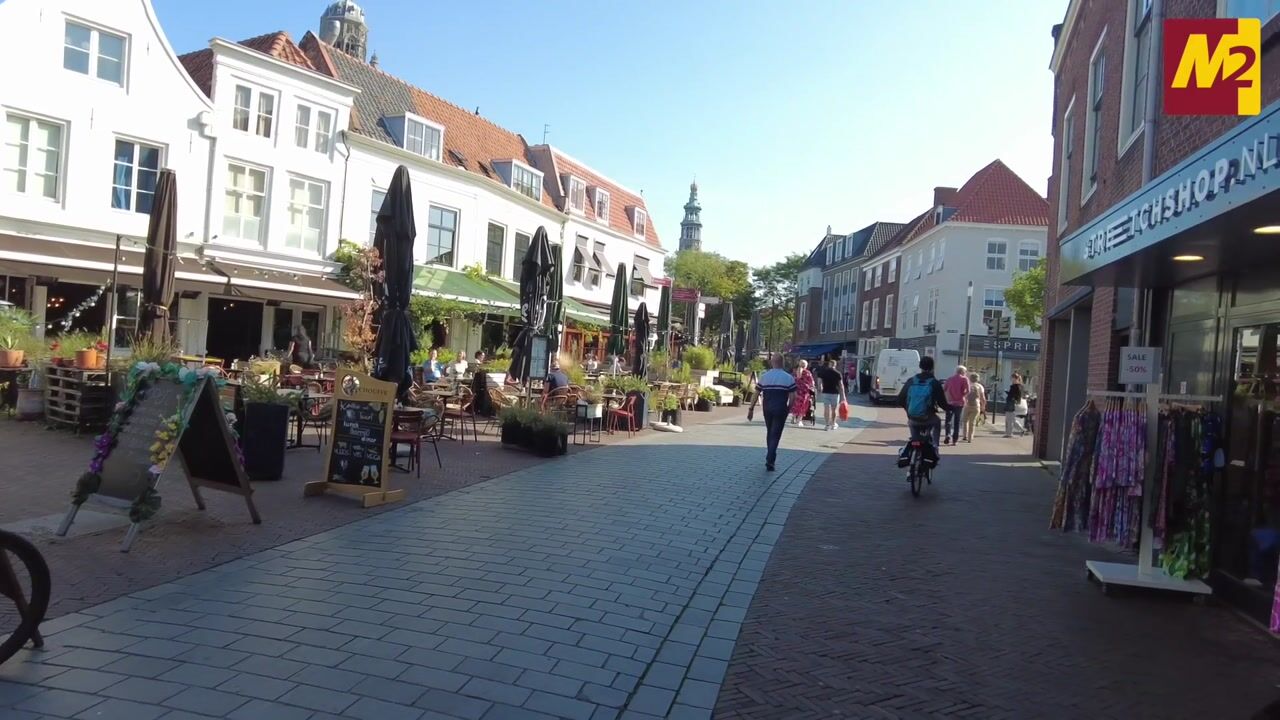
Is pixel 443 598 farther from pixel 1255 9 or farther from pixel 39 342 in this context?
pixel 39 342

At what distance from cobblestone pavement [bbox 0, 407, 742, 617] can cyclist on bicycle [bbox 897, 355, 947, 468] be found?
4.93m

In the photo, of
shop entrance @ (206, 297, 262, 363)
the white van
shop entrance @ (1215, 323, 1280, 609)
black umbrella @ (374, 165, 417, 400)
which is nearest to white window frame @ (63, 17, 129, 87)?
shop entrance @ (206, 297, 262, 363)

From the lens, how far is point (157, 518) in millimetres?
6441

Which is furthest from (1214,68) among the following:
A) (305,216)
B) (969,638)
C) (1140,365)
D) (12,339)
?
(305,216)

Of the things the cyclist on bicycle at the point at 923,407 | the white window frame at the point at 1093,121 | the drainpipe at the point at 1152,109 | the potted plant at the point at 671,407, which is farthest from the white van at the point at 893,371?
the drainpipe at the point at 1152,109

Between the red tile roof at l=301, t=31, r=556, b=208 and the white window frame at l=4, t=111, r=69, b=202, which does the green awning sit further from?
the white window frame at l=4, t=111, r=69, b=202

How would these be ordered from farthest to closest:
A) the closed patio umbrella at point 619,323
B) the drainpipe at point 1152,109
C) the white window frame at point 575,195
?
the white window frame at point 575,195, the closed patio umbrella at point 619,323, the drainpipe at point 1152,109

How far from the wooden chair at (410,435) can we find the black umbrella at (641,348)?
894cm

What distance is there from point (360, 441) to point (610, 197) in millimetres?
33094

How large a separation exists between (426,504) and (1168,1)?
913cm

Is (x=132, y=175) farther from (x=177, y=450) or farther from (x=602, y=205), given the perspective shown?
(x=602, y=205)

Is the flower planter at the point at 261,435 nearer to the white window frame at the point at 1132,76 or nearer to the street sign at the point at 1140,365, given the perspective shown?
the street sign at the point at 1140,365

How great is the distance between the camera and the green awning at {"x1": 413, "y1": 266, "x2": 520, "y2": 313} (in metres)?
24.6

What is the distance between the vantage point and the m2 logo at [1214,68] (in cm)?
605
